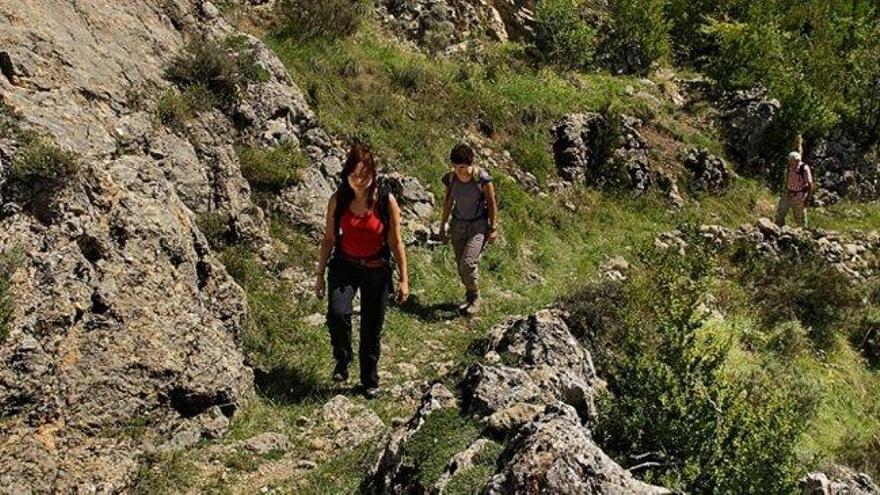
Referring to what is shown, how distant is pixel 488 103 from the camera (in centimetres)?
1577

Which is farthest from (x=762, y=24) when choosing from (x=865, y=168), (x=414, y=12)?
(x=414, y=12)

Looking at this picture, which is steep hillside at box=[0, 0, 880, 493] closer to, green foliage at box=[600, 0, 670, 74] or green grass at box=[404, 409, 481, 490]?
green grass at box=[404, 409, 481, 490]

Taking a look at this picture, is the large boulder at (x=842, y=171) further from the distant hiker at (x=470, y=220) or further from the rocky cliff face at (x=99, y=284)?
the rocky cliff face at (x=99, y=284)

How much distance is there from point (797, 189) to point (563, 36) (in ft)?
22.5

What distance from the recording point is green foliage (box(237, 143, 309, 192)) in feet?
31.8

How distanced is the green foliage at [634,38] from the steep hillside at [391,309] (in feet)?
12.5

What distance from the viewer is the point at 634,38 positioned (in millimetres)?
20547

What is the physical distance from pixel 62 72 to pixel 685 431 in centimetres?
667

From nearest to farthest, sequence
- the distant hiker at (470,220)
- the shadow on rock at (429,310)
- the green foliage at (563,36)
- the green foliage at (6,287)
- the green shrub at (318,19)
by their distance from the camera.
A: the green foliage at (6,287) → the shadow on rock at (429,310) → the distant hiker at (470,220) → the green shrub at (318,19) → the green foliage at (563,36)

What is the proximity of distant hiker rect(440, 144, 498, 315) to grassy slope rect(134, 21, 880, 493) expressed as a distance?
1.78 ft

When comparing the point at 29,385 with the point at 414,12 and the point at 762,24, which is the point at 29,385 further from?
the point at 762,24

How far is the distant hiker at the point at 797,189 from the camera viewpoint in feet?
51.1

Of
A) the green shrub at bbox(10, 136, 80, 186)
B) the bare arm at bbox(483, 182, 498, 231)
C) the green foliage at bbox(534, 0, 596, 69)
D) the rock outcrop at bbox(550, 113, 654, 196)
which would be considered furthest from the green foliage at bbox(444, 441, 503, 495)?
the green foliage at bbox(534, 0, 596, 69)

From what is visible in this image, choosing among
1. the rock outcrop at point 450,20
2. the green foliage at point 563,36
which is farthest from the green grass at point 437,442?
the green foliage at point 563,36
